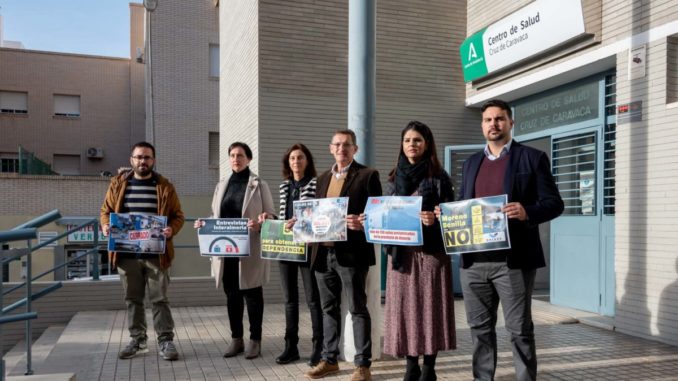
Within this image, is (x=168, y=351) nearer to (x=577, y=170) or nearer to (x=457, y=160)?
(x=457, y=160)

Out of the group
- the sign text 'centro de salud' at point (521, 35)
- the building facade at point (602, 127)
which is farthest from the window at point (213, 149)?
the building facade at point (602, 127)

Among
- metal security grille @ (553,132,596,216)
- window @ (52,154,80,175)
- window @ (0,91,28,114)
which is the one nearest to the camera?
metal security grille @ (553,132,596,216)

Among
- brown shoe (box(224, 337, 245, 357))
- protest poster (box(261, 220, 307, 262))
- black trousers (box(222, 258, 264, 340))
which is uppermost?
protest poster (box(261, 220, 307, 262))

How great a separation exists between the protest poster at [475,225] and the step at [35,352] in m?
4.27

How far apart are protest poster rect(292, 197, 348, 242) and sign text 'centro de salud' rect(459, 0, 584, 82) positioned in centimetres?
423

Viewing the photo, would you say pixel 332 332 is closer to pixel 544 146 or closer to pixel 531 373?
pixel 531 373

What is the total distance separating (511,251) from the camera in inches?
139

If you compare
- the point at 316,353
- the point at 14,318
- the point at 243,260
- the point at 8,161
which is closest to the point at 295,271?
the point at 243,260

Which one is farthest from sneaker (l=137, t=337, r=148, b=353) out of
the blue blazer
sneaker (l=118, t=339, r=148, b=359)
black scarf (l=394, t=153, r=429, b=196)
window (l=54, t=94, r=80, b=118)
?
window (l=54, t=94, r=80, b=118)

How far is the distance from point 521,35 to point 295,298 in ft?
16.4

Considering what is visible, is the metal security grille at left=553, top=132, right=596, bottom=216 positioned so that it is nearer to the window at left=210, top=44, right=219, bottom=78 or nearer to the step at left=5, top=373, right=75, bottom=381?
the step at left=5, top=373, right=75, bottom=381

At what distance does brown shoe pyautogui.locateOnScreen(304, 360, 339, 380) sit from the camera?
179 inches

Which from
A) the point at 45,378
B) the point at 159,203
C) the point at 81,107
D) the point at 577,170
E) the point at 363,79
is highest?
the point at 81,107

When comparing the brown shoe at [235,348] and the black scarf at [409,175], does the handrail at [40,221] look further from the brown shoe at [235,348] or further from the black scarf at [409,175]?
the black scarf at [409,175]
